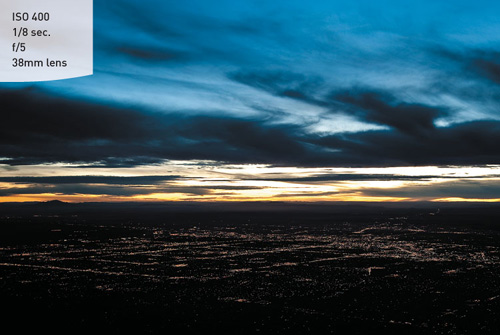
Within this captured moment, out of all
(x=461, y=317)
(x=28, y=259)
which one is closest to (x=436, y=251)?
(x=461, y=317)

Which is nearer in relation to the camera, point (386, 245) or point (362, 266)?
point (362, 266)

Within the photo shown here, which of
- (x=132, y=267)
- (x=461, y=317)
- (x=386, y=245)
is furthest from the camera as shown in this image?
(x=386, y=245)

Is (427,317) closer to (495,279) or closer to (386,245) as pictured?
(495,279)

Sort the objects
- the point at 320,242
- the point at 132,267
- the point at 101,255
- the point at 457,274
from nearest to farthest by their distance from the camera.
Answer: the point at 457,274
the point at 132,267
the point at 101,255
the point at 320,242

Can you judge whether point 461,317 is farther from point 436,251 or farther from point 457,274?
point 436,251

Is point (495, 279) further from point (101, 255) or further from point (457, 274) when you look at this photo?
point (101, 255)

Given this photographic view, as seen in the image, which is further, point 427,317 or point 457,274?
point 457,274

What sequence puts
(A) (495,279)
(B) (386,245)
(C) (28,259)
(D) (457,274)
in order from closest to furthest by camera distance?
(A) (495,279) → (D) (457,274) → (C) (28,259) → (B) (386,245)

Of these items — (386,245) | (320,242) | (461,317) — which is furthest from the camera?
(320,242)

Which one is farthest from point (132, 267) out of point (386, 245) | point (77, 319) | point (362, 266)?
point (386, 245)
